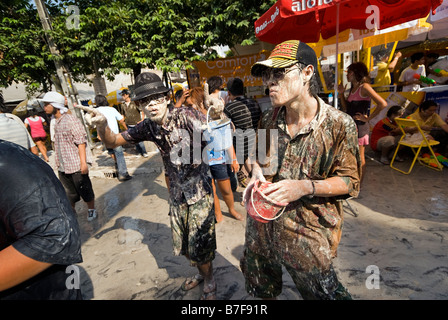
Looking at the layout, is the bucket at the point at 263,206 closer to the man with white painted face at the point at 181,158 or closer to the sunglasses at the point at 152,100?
the man with white painted face at the point at 181,158

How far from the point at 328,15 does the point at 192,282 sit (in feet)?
18.3

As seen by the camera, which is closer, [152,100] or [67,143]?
[152,100]

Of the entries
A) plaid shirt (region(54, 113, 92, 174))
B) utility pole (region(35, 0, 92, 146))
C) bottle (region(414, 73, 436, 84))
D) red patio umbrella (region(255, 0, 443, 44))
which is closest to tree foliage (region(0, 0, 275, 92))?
utility pole (region(35, 0, 92, 146))

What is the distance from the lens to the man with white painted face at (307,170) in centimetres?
133

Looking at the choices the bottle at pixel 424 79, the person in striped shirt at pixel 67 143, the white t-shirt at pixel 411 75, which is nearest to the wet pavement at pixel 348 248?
the person in striped shirt at pixel 67 143

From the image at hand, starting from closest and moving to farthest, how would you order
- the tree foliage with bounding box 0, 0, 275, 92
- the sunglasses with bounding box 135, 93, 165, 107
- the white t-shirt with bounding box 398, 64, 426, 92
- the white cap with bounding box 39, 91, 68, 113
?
1. the sunglasses with bounding box 135, 93, 165, 107
2. the white cap with bounding box 39, 91, 68, 113
3. the white t-shirt with bounding box 398, 64, 426, 92
4. the tree foliage with bounding box 0, 0, 275, 92

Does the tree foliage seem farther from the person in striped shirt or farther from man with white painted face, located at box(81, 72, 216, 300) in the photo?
man with white painted face, located at box(81, 72, 216, 300)

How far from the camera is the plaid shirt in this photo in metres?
3.60

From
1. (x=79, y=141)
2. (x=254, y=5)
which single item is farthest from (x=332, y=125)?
(x=254, y=5)

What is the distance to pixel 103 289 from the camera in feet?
8.68

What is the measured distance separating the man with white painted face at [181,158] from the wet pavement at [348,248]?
0.74 meters

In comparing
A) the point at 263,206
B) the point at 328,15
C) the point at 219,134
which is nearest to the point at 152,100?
the point at 219,134

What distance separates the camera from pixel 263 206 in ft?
4.26

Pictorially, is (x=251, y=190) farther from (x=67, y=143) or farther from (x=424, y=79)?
(x=424, y=79)
